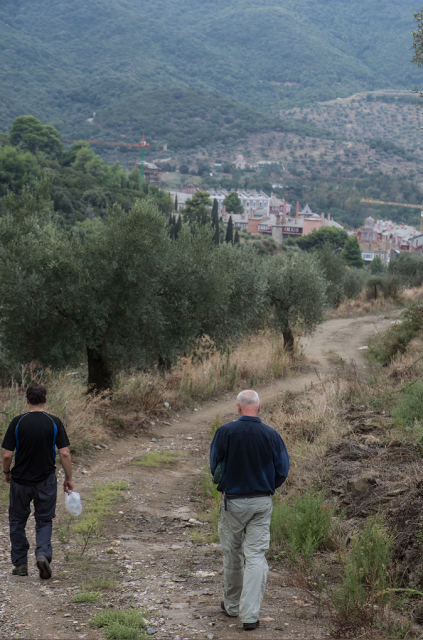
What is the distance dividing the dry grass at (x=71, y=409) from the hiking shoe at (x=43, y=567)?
3788 mm

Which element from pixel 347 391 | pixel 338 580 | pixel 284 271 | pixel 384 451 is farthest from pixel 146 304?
pixel 284 271

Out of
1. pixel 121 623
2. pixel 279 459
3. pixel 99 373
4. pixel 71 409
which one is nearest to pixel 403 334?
pixel 99 373

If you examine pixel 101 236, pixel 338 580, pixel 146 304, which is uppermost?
pixel 101 236

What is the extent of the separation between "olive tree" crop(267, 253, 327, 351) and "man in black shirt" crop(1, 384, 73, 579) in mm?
15599

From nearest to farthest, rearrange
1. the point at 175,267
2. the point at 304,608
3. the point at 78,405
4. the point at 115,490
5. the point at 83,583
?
the point at 304,608 < the point at 83,583 < the point at 115,490 < the point at 78,405 < the point at 175,267

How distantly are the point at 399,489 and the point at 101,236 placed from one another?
310 inches

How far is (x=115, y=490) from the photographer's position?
7.97 meters

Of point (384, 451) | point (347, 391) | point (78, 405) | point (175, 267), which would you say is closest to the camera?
point (384, 451)

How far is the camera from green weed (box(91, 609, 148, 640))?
3773mm

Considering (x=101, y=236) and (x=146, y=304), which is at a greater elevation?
(x=101, y=236)

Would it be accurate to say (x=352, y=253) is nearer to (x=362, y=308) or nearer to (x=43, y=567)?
(x=362, y=308)

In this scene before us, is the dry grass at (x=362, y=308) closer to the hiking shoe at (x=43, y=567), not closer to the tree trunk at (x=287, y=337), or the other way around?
the tree trunk at (x=287, y=337)

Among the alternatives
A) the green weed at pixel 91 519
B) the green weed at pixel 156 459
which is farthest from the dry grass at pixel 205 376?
the green weed at pixel 91 519

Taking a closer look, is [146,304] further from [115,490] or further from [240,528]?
[240,528]
